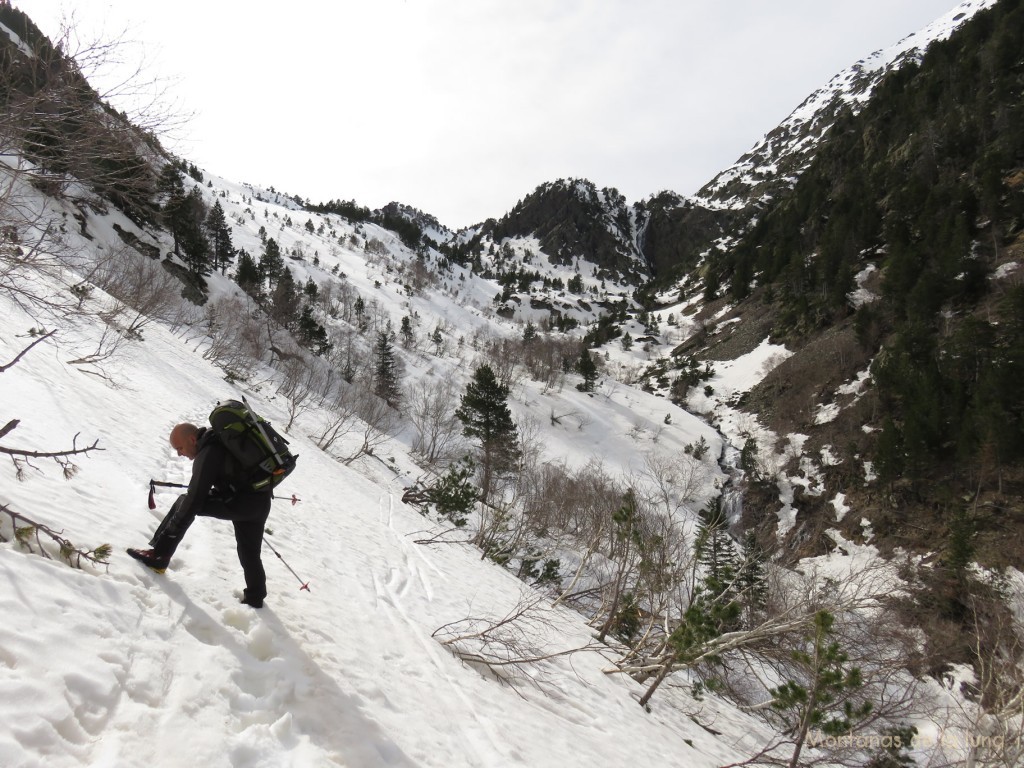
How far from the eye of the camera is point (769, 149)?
13300cm

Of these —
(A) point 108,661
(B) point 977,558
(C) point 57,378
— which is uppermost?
(B) point 977,558

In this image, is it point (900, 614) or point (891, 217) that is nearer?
point (900, 614)

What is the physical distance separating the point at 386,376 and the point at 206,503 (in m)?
38.0

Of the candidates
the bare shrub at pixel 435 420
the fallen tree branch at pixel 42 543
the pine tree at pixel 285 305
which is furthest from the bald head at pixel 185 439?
the pine tree at pixel 285 305

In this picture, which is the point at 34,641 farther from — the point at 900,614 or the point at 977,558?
the point at 977,558

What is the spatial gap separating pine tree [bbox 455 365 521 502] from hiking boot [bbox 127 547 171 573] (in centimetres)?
2407

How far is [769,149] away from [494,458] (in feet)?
499

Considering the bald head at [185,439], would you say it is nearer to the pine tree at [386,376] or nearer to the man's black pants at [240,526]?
the man's black pants at [240,526]

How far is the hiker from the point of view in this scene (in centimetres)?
330

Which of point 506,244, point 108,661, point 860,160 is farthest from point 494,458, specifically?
point 506,244

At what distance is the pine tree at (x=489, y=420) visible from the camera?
27844 millimetres

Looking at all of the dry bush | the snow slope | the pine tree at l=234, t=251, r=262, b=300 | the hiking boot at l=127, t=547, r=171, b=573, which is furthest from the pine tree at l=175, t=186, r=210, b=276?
the hiking boot at l=127, t=547, r=171, b=573

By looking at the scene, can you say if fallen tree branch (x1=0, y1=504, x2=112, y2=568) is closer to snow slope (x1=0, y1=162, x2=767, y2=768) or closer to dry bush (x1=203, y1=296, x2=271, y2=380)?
snow slope (x1=0, y1=162, x2=767, y2=768)

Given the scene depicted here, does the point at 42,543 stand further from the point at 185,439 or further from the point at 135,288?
the point at 135,288
